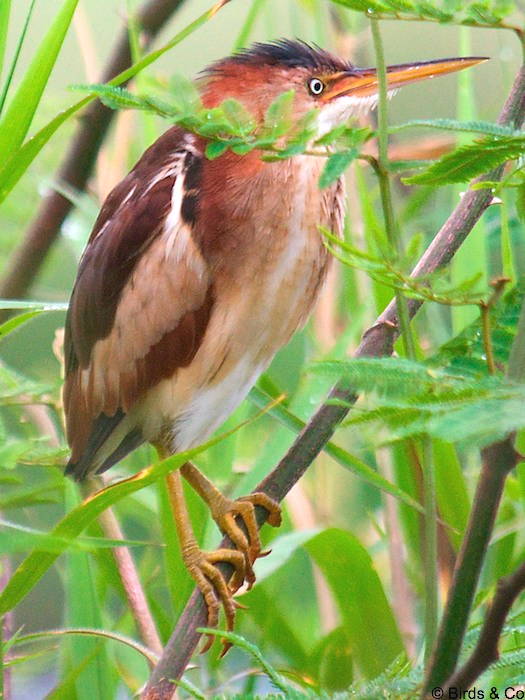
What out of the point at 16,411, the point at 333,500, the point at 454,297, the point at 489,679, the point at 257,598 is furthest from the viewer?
the point at 333,500

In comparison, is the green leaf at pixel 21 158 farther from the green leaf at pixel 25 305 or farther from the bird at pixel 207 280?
the bird at pixel 207 280

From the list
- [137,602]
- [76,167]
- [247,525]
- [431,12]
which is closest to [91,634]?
[137,602]

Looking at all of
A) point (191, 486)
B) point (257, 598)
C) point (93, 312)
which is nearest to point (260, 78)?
point (93, 312)

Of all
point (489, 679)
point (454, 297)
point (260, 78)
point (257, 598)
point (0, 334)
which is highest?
point (260, 78)

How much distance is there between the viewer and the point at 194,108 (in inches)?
23.6

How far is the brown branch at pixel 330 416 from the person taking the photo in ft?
2.47

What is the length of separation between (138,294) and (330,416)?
0.41 m

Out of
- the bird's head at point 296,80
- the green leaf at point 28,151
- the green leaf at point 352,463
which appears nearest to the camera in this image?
the green leaf at point 28,151

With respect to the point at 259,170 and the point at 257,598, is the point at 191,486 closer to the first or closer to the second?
the point at 257,598

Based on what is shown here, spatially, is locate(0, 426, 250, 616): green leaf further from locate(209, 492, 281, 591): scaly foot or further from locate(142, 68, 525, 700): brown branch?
locate(209, 492, 281, 591): scaly foot

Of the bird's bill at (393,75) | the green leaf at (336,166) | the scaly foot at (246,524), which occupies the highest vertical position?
the bird's bill at (393,75)

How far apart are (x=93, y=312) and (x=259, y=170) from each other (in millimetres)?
249

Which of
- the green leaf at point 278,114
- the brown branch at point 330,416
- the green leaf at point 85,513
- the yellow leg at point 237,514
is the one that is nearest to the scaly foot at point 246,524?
the yellow leg at point 237,514

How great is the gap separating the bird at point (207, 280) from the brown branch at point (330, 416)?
0.82 ft
